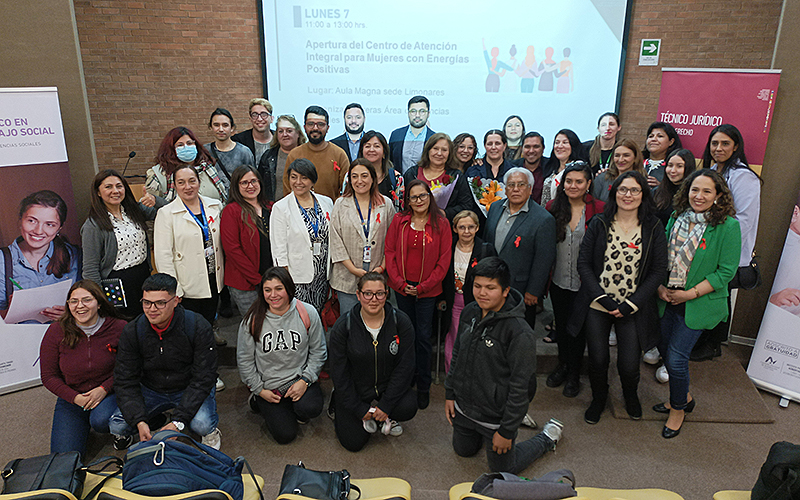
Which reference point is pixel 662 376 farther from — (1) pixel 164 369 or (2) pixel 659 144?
(1) pixel 164 369

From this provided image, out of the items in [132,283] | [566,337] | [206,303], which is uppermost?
[132,283]

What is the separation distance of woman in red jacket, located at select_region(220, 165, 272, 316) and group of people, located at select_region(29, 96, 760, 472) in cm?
1

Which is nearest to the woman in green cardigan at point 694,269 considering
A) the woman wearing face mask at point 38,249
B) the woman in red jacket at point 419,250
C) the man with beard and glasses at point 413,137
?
the woman in red jacket at point 419,250

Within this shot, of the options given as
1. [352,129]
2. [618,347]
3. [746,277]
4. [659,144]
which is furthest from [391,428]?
[659,144]

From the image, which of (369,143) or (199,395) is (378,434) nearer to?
(199,395)

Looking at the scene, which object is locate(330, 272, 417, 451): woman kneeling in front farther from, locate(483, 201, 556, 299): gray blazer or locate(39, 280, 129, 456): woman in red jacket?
locate(39, 280, 129, 456): woman in red jacket

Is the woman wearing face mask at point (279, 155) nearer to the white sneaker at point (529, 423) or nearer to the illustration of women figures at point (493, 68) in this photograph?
the white sneaker at point (529, 423)

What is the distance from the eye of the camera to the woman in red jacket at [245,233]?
3.33 m

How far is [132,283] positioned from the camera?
132 inches

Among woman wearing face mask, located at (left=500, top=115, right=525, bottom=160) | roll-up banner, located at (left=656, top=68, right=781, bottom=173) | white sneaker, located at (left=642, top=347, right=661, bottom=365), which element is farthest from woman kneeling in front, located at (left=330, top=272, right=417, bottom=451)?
roll-up banner, located at (left=656, top=68, right=781, bottom=173)

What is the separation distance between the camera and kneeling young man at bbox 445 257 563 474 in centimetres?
242

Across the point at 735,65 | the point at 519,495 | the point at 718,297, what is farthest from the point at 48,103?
the point at 735,65

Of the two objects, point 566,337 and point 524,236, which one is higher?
point 524,236

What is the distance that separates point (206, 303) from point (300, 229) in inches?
33.7
